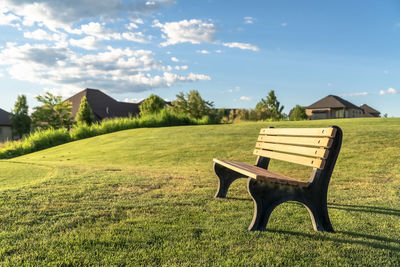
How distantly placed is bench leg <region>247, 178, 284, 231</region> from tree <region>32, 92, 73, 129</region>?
40338 millimetres

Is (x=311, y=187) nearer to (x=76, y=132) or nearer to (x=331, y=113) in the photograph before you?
(x=76, y=132)

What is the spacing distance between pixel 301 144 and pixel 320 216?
893 millimetres

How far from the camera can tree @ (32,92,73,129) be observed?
39.7 meters

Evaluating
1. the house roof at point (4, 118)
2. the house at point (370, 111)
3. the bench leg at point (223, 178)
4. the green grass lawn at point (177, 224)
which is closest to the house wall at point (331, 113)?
the house at point (370, 111)

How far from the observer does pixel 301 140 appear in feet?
13.4

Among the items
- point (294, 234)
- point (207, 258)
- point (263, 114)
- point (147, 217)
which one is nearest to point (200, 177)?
point (147, 217)

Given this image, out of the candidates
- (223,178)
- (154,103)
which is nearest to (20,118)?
(154,103)

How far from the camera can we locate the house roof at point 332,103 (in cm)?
6201

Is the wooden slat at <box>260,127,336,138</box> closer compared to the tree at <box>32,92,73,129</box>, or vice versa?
the wooden slat at <box>260,127,336,138</box>

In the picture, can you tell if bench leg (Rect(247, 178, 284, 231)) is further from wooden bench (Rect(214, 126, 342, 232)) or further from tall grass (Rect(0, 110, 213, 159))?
tall grass (Rect(0, 110, 213, 159))

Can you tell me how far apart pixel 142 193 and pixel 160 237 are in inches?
82.5

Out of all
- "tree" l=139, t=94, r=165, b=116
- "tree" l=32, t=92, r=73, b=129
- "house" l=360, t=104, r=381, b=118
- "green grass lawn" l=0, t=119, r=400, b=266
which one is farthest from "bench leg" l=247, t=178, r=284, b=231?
"house" l=360, t=104, r=381, b=118

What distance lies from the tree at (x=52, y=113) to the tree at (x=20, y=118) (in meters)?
7.37

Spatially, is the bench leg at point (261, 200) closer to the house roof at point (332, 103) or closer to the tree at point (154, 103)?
the tree at point (154, 103)
